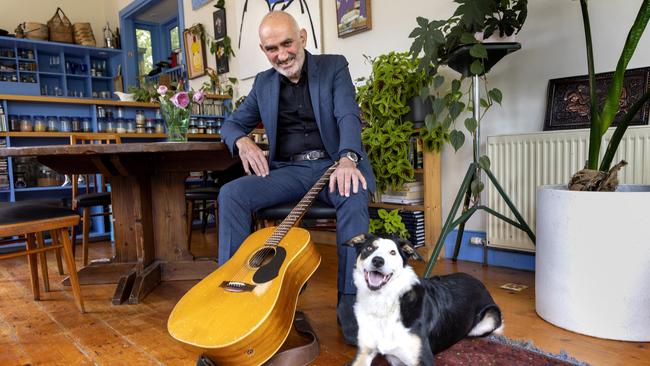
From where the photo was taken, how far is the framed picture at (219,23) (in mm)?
4746

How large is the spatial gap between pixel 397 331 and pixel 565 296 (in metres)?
0.76

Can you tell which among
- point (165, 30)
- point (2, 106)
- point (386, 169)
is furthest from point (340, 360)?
point (165, 30)

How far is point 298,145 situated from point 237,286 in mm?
840

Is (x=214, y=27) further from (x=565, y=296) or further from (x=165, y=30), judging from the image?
(x=565, y=296)

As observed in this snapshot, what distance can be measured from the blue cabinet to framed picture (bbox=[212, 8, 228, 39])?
8.12 ft

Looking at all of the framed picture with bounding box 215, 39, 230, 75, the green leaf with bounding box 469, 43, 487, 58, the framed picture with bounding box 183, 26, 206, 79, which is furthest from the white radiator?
the framed picture with bounding box 183, 26, 206, 79

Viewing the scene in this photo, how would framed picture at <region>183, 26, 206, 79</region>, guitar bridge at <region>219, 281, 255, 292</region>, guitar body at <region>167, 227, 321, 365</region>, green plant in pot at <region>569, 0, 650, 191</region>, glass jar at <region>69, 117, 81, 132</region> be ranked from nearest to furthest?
guitar body at <region>167, 227, 321, 365</region> → guitar bridge at <region>219, 281, 255, 292</region> → green plant in pot at <region>569, 0, 650, 191</region> → glass jar at <region>69, 117, 81, 132</region> → framed picture at <region>183, 26, 206, 79</region>

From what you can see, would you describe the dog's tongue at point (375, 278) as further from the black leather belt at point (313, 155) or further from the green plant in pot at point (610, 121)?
the green plant in pot at point (610, 121)

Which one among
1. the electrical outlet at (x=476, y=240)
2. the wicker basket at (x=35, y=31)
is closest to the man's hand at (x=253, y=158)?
the electrical outlet at (x=476, y=240)

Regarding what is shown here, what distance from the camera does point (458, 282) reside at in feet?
4.62

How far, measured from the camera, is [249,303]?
115 cm

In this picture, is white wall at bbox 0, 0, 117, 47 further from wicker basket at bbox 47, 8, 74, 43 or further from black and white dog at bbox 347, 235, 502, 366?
black and white dog at bbox 347, 235, 502, 366

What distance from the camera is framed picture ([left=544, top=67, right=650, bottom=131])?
1969 mm

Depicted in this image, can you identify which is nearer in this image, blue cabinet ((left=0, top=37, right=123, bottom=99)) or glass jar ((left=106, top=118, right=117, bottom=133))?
glass jar ((left=106, top=118, right=117, bottom=133))
